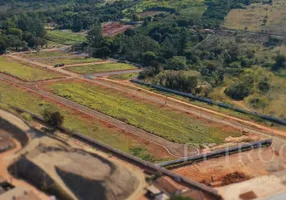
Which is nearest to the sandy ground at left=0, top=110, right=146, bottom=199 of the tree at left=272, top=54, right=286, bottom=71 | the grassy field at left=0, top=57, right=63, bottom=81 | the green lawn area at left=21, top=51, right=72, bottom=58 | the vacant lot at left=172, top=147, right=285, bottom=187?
the vacant lot at left=172, top=147, right=285, bottom=187

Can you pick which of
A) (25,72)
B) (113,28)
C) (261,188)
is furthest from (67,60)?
(261,188)

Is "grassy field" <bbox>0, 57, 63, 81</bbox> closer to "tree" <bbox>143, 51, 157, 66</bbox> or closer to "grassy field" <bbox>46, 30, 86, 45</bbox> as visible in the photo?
"tree" <bbox>143, 51, 157, 66</bbox>

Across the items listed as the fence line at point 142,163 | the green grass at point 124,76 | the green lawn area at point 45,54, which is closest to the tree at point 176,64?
the green grass at point 124,76


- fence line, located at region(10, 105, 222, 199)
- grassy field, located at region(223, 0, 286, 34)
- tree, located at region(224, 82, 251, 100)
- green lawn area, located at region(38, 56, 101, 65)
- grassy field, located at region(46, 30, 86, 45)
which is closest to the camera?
fence line, located at region(10, 105, 222, 199)

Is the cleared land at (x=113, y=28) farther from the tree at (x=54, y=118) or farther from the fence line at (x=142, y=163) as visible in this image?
the tree at (x=54, y=118)

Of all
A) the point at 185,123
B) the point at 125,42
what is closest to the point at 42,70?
the point at 125,42

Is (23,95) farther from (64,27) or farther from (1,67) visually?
(64,27)
